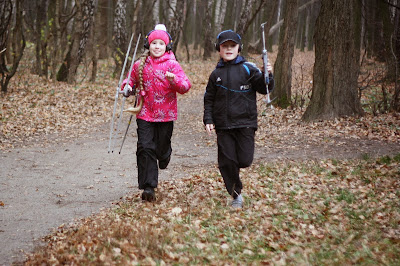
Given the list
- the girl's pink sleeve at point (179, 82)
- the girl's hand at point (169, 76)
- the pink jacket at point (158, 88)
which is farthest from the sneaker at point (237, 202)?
the girl's hand at point (169, 76)

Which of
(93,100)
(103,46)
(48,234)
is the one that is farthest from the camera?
(103,46)

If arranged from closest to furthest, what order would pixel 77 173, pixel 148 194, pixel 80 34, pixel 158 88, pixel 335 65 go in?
pixel 158 88
pixel 148 194
pixel 77 173
pixel 335 65
pixel 80 34

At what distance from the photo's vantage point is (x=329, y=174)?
23.9ft

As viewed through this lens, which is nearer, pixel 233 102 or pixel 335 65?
pixel 233 102

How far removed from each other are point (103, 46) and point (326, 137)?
21620mm

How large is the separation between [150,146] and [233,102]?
4.28ft

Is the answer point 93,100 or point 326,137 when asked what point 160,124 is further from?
point 93,100

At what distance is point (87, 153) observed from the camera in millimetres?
10062

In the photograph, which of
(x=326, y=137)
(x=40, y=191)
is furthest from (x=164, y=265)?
(x=326, y=137)

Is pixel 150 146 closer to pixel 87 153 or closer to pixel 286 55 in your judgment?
pixel 87 153

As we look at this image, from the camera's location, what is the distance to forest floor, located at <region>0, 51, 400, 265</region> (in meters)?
5.97

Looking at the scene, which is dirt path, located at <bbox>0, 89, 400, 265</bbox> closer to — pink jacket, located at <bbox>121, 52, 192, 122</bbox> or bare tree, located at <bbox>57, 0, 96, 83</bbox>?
pink jacket, located at <bbox>121, 52, 192, 122</bbox>

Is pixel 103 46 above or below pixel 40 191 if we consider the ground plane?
above

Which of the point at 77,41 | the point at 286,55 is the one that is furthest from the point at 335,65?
the point at 77,41
